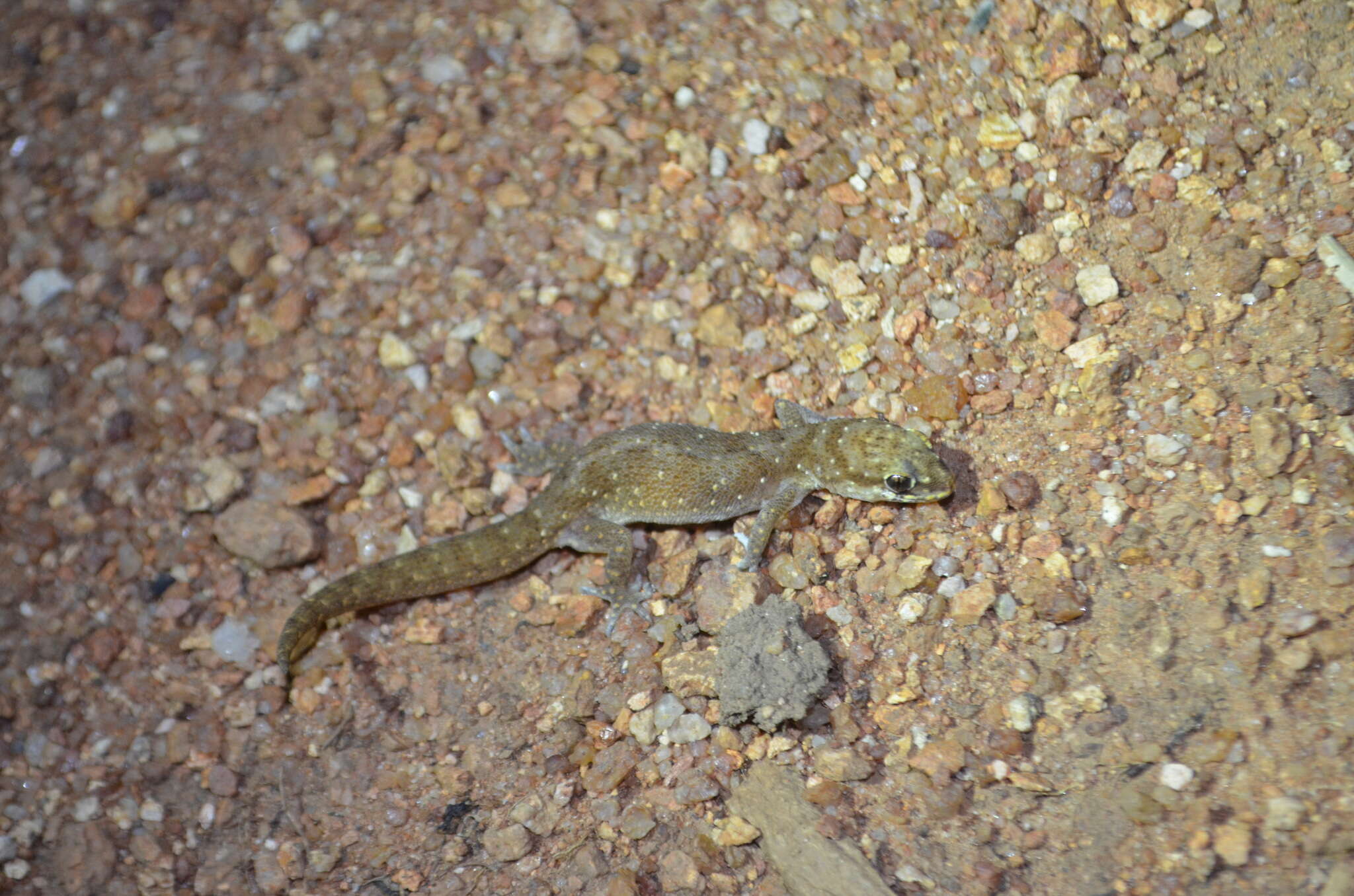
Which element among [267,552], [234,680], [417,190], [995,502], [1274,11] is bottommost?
[234,680]

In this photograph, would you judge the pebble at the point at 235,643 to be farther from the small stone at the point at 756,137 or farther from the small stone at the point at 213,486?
the small stone at the point at 756,137

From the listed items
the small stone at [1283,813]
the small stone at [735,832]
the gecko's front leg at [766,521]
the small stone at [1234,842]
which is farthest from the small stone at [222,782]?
the small stone at [1283,813]

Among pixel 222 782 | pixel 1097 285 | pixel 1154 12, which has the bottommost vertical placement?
pixel 222 782

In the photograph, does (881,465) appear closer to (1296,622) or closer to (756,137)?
(1296,622)

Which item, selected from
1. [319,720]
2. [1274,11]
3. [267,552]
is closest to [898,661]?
[319,720]

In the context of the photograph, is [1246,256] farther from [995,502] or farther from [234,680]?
[234,680]

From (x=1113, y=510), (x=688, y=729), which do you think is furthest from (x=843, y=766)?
(x=1113, y=510)

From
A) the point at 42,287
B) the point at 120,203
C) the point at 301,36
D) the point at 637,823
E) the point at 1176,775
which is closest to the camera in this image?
the point at 1176,775
